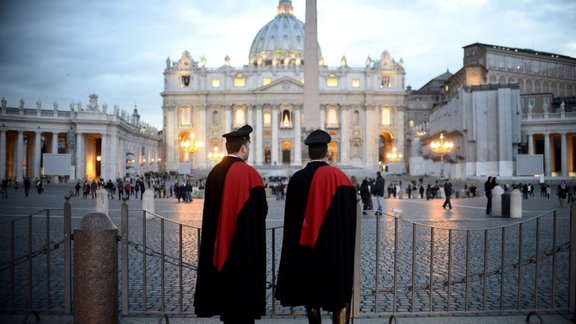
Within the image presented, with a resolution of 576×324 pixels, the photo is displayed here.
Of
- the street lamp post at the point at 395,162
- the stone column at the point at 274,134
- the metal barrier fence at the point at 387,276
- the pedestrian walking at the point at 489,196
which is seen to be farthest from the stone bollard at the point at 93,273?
the stone column at the point at 274,134

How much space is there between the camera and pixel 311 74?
90.3 feet

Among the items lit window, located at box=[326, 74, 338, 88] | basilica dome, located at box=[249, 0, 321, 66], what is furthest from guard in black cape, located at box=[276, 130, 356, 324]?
basilica dome, located at box=[249, 0, 321, 66]

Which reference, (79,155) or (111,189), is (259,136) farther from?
(111,189)

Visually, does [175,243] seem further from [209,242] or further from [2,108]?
[2,108]

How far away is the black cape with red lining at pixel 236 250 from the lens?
4.06 m

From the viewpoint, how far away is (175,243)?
1096cm

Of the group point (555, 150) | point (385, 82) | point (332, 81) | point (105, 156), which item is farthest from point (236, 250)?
point (385, 82)

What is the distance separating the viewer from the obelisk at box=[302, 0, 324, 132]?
26.5 m

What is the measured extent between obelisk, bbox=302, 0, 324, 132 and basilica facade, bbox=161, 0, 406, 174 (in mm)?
46156

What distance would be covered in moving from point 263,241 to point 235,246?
0.82 ft

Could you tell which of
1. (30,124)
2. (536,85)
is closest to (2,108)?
(30,124)

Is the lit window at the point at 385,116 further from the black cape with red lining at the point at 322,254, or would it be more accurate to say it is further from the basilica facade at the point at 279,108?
the black cape with red lining at the point at 322,254

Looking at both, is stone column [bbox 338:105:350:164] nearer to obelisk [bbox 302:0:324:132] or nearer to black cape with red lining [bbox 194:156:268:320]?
obelisk [bbox 302:0:324:132]

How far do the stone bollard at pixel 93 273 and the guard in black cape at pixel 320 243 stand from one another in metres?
1.84
